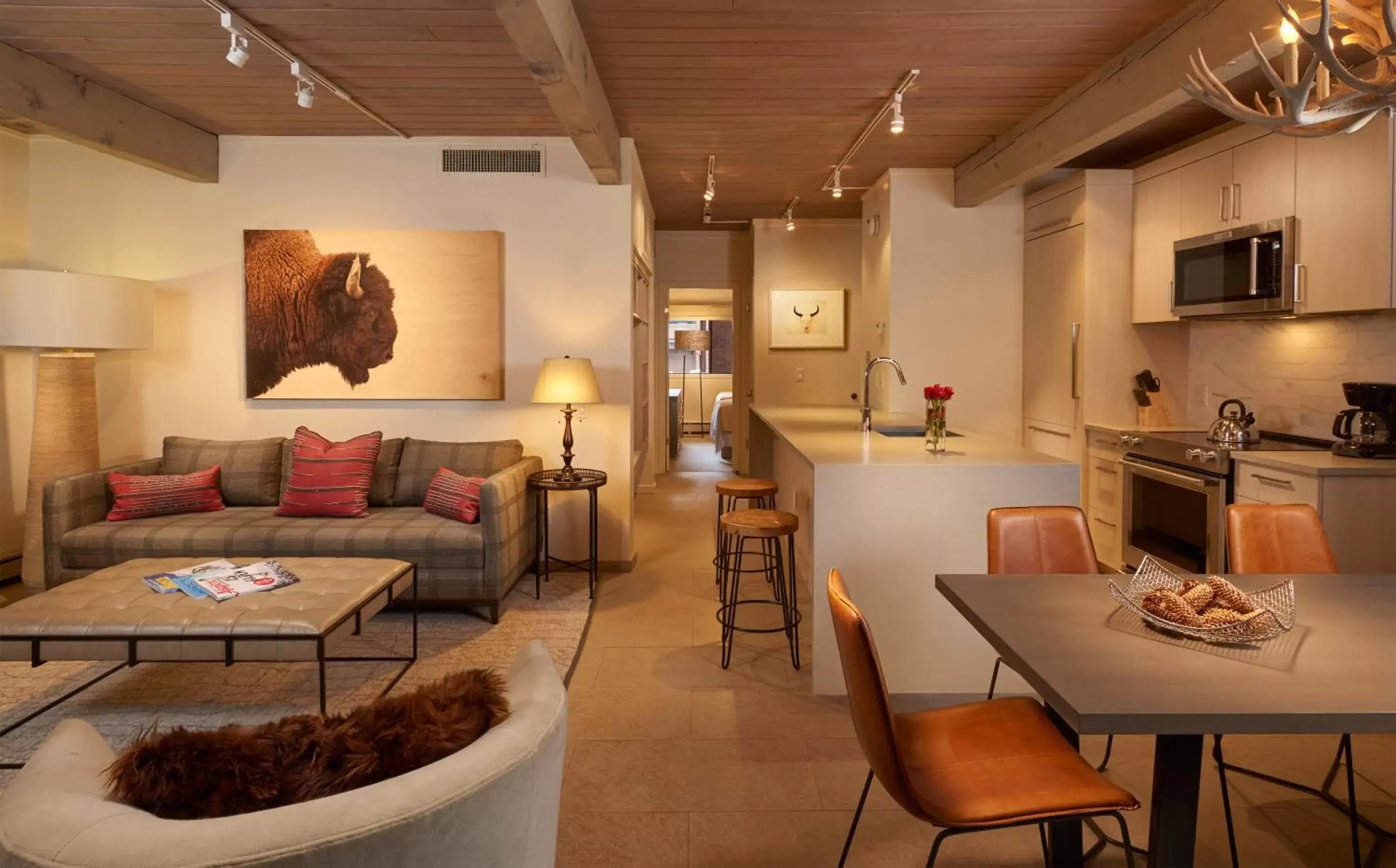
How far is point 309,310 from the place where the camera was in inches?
200

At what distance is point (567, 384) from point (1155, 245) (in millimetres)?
3271

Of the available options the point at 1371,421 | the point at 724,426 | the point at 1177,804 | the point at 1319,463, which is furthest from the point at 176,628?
the point at 724,426

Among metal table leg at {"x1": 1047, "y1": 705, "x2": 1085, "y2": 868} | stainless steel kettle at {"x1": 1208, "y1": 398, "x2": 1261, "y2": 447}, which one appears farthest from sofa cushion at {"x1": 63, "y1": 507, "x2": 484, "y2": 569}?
stainless steel kettle at {"x1": 1208, "y1": 398, "x2": 1261, "y2": 447}

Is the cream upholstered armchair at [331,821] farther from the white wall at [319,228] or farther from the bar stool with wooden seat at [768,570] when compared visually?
the white wall at [319,228]

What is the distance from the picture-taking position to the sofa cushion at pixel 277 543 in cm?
411

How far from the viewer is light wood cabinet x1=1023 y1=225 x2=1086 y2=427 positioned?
5258 millimetres

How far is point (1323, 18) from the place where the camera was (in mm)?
1805

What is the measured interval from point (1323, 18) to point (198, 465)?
501cm

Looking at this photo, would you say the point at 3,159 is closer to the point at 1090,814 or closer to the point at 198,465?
the point at 198,465

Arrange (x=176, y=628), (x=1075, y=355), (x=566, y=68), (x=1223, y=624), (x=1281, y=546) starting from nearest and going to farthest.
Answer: (x=1223, y=624)
(x=1281, y=546)
(x=176, y=628)
(x=566, y=68)
(x=1075, y=355)

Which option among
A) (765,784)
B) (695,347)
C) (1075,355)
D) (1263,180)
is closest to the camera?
(765,784)

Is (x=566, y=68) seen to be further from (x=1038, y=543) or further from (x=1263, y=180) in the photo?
(x=1263, y=180)

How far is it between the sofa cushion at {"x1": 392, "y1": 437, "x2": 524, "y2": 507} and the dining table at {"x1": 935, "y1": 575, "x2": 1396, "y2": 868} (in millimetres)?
3195

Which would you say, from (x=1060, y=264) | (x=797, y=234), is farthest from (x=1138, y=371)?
(x=797, y=234)
